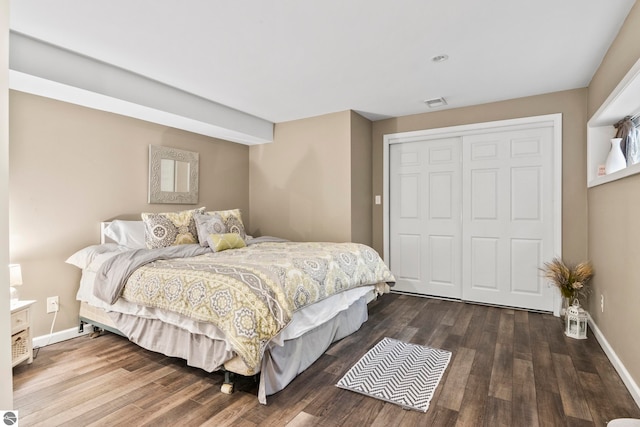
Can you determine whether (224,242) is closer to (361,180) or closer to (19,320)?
(19,320)

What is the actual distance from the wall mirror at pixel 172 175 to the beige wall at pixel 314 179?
3.41 feet

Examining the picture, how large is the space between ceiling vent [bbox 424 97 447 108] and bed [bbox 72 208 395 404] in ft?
6.03

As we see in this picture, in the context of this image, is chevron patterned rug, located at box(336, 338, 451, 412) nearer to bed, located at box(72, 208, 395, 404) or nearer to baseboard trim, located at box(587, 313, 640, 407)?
bed, located at box(72, 208, 395, 404)

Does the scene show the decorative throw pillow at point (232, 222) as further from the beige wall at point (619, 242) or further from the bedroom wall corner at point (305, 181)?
the beige wall at point (619, 242)

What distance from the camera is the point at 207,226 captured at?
130 inches

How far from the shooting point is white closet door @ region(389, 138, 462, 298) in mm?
4082

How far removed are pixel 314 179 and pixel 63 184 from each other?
2.60 metres

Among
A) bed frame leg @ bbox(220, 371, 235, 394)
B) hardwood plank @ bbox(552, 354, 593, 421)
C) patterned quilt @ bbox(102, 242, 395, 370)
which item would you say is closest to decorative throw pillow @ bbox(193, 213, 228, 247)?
patterned quilt @ bbox(102, 242, 395, 370)

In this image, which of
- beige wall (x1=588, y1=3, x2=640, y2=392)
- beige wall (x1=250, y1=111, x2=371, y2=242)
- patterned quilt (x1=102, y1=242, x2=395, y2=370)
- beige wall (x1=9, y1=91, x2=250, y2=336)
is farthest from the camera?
beige wall (x1=250, y1=111, x2=371, y2=242)

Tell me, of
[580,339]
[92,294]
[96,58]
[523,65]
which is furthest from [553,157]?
[92,294]

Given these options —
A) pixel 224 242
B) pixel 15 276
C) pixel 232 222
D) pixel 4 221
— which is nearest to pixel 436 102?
pixel 232 222

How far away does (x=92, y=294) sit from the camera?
9.11ft

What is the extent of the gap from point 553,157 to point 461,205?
1.04 m

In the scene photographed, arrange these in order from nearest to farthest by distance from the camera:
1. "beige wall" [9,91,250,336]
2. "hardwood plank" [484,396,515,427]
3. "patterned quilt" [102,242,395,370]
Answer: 1. "hardwood plank" [484,396,515,427]
2. "patterned quilt" [102,242,395,370]
3. "beige wall" [9,91,250,336]
